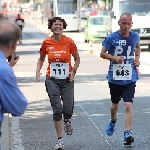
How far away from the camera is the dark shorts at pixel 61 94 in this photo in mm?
9234

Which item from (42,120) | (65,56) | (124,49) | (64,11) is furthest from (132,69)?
(64,11)

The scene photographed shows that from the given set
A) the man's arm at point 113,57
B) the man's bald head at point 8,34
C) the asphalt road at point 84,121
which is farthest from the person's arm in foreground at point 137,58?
the man's bald head at point 8,34

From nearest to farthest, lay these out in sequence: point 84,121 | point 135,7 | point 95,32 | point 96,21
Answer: point 84,121
point 135,7
point 95,32
point 96,21

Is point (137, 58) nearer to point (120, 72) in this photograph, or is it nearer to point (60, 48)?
point (120, 72)

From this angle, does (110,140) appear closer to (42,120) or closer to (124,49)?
(124,49)

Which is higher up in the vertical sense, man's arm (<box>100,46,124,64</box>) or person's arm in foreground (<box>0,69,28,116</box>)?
person's arm in foreground (<box>0,69,28,116</box>)

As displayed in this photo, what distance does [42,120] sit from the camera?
39.8 ft

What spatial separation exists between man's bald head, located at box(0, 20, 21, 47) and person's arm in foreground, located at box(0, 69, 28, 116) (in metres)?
0.19

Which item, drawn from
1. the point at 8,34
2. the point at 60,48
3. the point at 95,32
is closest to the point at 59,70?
the point at 60,48

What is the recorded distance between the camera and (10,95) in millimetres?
4559

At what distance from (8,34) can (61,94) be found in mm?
4802

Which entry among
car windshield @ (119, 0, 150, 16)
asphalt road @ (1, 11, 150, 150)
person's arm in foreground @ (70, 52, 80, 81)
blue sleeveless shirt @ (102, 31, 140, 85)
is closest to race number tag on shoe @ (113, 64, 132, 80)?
A: blue sleeveless shirt @ (102, 31, 140, 85)

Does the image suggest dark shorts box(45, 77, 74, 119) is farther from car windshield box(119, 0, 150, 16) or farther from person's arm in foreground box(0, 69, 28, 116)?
car windshield box(119, 0, 150, 16)

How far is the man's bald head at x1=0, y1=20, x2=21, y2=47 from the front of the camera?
457 centimetres
